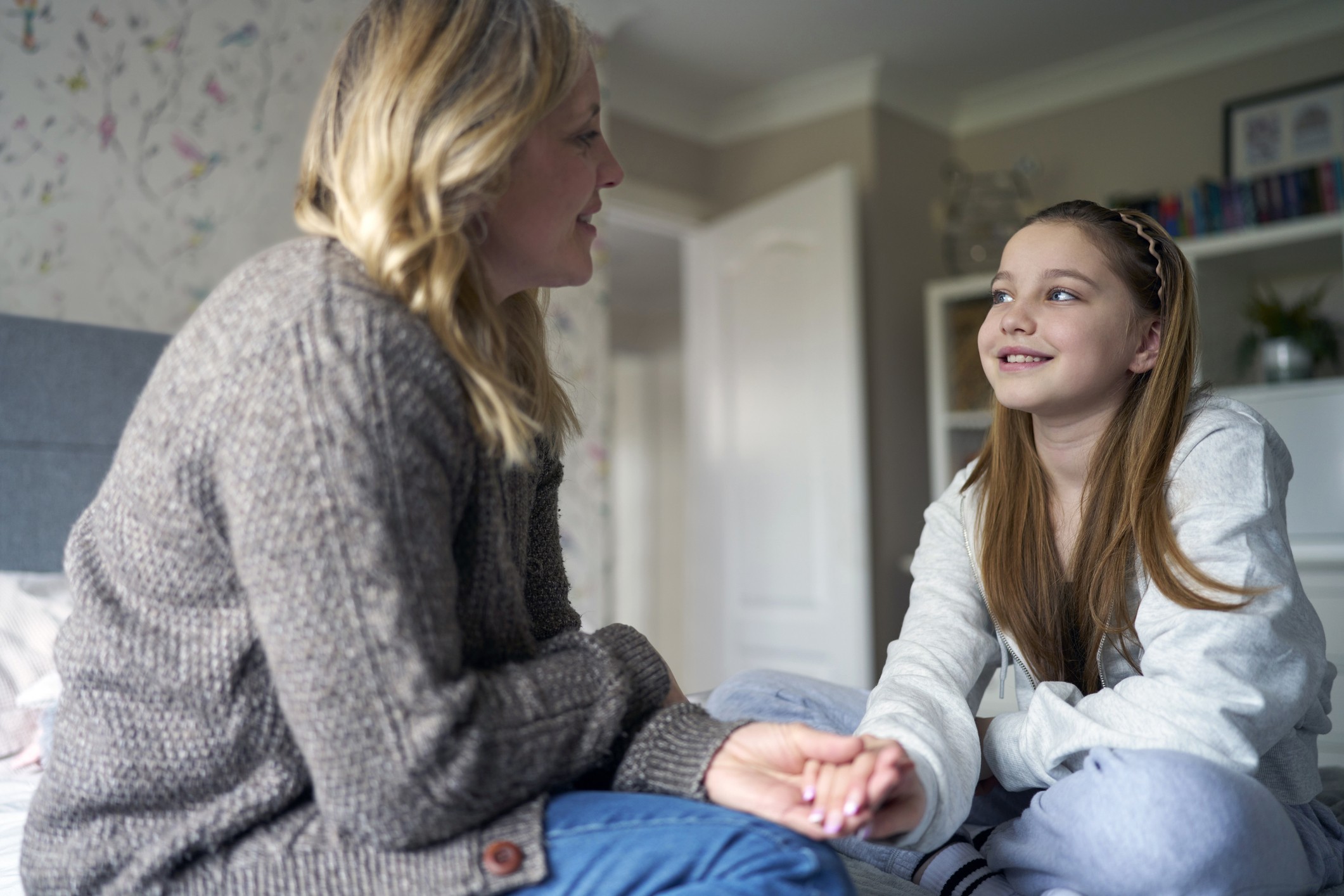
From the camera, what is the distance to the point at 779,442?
3.62 m

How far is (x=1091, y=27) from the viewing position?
11.1ft

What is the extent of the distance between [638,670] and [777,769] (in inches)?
5.6

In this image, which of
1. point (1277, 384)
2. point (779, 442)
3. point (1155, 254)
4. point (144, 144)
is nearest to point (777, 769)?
point (1155, 254)

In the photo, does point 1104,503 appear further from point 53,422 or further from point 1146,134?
point 1146,134

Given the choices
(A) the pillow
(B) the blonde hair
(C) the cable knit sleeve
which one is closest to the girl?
(C) the cable knit sleeve

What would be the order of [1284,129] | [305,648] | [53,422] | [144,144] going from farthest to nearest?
[1284,129] → [144,144] → [53,422] → [305,648]

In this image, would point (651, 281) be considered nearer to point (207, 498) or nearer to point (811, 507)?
point (811, 507)

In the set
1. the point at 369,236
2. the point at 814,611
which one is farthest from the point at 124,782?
the point at 814,611

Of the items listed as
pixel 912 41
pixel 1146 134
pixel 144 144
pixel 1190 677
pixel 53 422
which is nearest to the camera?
pixel 1190 677

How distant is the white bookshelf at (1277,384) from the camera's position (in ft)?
8.38

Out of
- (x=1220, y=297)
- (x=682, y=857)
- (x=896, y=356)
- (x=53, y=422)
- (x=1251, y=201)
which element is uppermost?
(x=1251, y=201)

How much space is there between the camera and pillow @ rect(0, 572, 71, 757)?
159 cm

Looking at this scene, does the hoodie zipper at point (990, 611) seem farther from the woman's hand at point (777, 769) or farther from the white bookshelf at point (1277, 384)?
the white bookshelf at point (1277, 384)

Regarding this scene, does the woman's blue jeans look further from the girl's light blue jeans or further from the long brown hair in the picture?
the long brown hair
